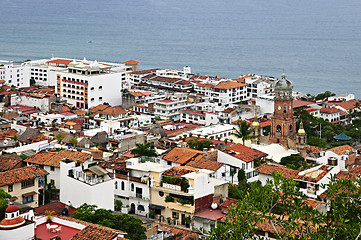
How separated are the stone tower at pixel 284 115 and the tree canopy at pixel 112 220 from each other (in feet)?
81.4

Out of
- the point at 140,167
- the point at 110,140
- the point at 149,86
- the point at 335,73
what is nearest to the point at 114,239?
the point at 140,167

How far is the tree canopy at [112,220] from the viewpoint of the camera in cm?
2642

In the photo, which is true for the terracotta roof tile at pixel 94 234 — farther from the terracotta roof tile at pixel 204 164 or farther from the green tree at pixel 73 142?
the green tree at pixel 73 142

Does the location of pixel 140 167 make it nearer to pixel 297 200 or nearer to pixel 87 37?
pixel 297 200

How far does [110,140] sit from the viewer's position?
47.4 meters

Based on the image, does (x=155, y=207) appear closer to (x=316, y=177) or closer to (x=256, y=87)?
(x=316, y=177)

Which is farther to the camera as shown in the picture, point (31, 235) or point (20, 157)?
point (20, 157)

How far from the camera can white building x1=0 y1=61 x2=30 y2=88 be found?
86375 mm

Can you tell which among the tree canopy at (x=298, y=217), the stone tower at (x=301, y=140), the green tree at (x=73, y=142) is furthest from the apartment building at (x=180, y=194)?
the stone tower at (x=301, y=140)

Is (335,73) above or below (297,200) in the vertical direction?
below

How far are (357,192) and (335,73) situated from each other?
10509cm

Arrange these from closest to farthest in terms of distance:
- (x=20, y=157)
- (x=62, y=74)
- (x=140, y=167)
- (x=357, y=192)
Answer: (x=357, y=192) → (x=140, y=167) → (x=20, y=157) → (x=62, y=74)

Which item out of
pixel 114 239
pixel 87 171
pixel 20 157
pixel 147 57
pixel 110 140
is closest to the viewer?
pixel 114 239

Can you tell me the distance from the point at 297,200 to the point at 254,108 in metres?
52.3
